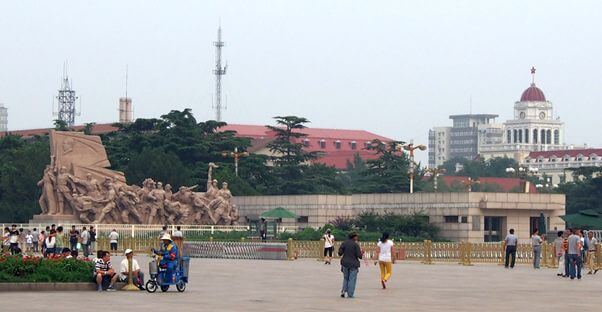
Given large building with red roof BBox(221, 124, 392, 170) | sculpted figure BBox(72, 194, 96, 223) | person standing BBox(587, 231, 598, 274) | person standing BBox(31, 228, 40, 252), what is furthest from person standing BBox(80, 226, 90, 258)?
large building with red roof BBox(221, 124, 392, 170)

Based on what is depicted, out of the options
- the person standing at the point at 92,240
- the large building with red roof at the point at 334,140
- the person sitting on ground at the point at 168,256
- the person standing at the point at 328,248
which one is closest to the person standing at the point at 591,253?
the person standing at the point at 328,248

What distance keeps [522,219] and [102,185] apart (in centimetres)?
2164

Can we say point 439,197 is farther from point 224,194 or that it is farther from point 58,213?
point 58,213

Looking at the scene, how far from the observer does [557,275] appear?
125 ft

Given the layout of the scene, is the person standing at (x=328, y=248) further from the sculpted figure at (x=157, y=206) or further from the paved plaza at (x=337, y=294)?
Answer: the sculpted figure at (x=157, y=206)

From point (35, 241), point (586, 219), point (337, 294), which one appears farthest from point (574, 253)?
point (35, 241)

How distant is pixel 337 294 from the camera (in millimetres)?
27844

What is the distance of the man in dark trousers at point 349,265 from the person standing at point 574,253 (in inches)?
386

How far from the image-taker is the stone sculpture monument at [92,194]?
67000 millimetres

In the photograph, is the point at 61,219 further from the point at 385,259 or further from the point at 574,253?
the point at 385,259

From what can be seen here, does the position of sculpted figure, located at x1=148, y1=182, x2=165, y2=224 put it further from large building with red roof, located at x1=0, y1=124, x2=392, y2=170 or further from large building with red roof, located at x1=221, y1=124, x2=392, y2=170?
large building with red roof, located at x1=221, y1=124, x2=392, y2=170

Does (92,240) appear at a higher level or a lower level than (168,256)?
higher

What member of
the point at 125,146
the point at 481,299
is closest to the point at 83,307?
the point at 481,299

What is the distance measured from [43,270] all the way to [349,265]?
21.4 ft
